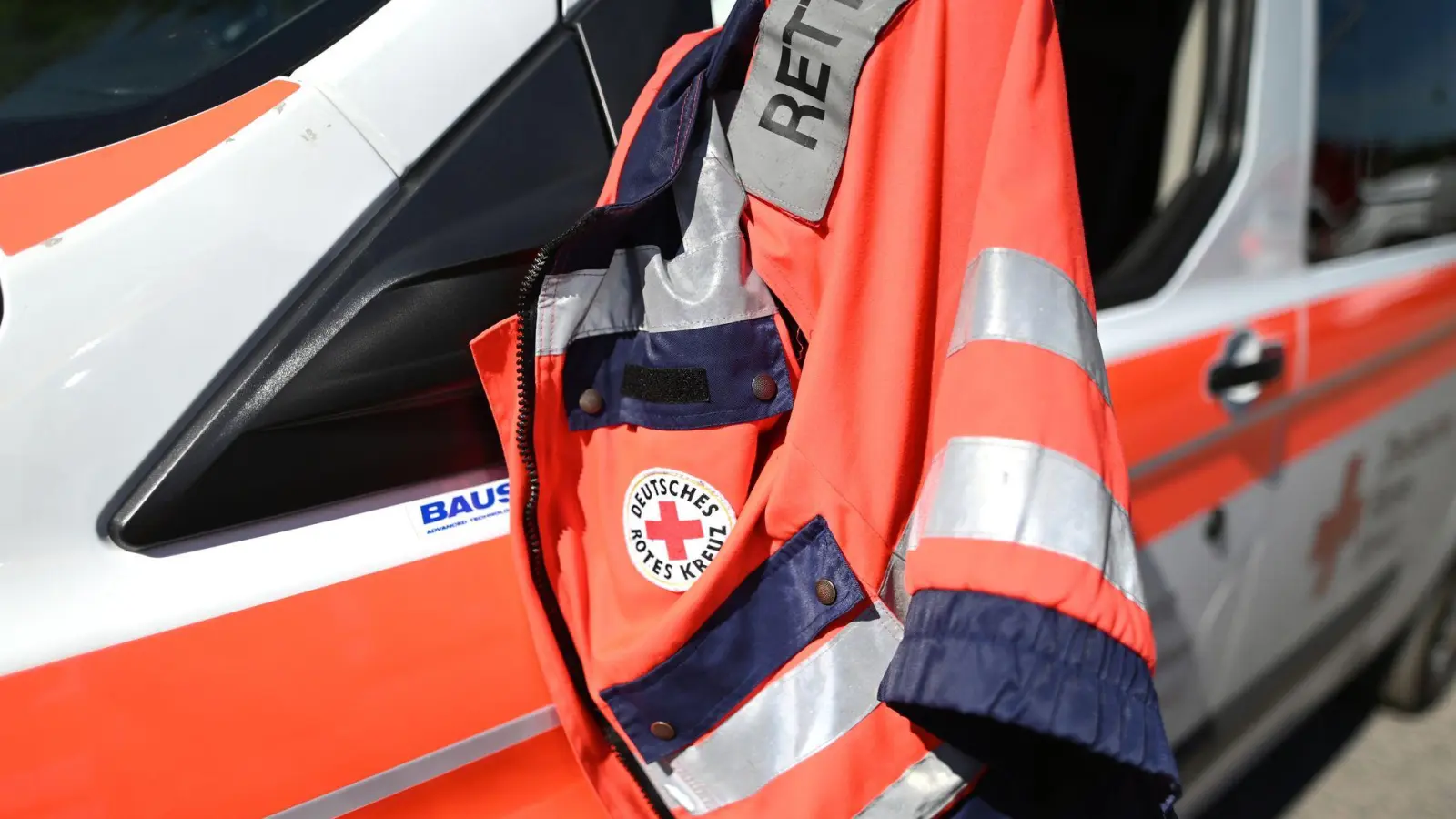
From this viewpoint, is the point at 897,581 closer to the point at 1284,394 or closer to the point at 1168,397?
the point at 1168,397

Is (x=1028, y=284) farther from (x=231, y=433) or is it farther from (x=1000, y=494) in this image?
(x=231, y=433)

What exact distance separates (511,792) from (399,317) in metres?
0.49

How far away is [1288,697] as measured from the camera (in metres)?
2.18

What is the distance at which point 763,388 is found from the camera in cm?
101

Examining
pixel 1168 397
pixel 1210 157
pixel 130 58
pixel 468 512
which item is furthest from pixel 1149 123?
pixel 130 58

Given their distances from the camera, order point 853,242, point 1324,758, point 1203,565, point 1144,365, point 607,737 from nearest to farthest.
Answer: point 853,242, point 607,737, point 1144,365, point 1203,565, point 1324,758

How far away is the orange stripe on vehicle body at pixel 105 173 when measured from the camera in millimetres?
951

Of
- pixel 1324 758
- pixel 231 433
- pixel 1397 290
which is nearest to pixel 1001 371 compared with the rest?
pixel 231 433

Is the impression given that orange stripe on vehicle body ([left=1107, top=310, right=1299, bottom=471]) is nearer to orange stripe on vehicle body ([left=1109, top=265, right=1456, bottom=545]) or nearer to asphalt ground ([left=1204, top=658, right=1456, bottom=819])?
orange stripe on vehicle body ([left=1109, top=265, right=1456, bottom=545])

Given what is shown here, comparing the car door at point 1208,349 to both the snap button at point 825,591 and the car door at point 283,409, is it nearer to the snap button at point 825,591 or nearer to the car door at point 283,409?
the snap button at point 825,591

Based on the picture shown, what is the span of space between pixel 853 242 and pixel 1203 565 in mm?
1118

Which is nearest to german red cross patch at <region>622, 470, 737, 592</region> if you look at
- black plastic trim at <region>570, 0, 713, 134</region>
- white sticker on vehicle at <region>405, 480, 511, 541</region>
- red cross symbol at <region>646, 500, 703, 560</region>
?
red cross symbol at <region>646, 500, 703, 560</region>

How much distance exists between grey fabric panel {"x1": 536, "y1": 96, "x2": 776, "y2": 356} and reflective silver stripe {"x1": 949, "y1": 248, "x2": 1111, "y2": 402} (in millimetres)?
210

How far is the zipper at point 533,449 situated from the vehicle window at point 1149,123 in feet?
3.13
